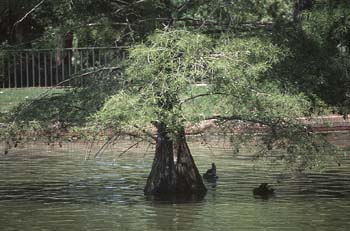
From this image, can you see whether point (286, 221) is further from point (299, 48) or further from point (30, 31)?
point (30, 31)

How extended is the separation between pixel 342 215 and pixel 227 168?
7308 mm

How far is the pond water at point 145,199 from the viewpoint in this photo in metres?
14.6

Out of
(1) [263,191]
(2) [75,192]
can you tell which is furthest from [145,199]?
(1) [263,191]

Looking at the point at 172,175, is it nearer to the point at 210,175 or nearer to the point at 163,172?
the point at 163,172

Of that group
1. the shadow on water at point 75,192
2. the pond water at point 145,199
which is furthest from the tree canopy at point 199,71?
the pond water at point 145,199

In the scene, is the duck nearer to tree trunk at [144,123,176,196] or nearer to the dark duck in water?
tree trunk at [144,123,176,196]

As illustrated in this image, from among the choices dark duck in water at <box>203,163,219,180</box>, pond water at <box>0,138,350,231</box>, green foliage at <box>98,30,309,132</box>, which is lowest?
pond water at <box>0,138,350,231</box>

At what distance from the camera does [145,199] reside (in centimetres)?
1725

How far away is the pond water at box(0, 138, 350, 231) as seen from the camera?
14586 millimetres

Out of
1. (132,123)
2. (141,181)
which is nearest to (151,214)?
(132,123)

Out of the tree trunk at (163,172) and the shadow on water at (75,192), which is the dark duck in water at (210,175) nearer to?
the shadow on water at (75,192)

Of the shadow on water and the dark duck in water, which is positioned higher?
the dark duck in water

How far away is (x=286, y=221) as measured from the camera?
14664 millimetres

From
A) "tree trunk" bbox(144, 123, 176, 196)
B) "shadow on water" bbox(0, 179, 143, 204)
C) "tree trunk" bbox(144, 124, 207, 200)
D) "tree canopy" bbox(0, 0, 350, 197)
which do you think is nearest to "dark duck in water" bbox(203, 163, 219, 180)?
"shadow on water" bbox(0, 179, 143, 204)
